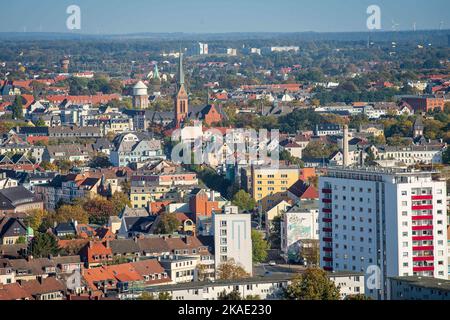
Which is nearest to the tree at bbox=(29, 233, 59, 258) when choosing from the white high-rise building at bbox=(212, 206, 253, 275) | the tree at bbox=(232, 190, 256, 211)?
the white high-rise building at bbox=(212, 206, 253, 275)

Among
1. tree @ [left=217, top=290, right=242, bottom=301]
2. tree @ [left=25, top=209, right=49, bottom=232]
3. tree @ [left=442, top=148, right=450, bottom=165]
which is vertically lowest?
tree @ [left=442, top=148, right=450, bottom=165]

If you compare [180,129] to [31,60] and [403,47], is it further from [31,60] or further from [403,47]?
[403,47]

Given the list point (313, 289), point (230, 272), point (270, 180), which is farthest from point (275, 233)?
point (313, 289)

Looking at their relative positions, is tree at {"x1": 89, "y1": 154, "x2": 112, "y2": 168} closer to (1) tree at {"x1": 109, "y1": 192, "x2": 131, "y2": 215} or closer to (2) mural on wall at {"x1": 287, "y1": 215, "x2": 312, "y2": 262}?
(1) tree at {"x1": 109, "y1": 192, "x2": 131, "y2": 215}

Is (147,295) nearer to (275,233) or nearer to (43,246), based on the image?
(43,246)

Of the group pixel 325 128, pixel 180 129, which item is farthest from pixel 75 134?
pixel 325 128

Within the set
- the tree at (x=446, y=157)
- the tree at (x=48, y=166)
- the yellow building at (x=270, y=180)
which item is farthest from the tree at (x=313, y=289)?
the tree at (x=48, y=166)
